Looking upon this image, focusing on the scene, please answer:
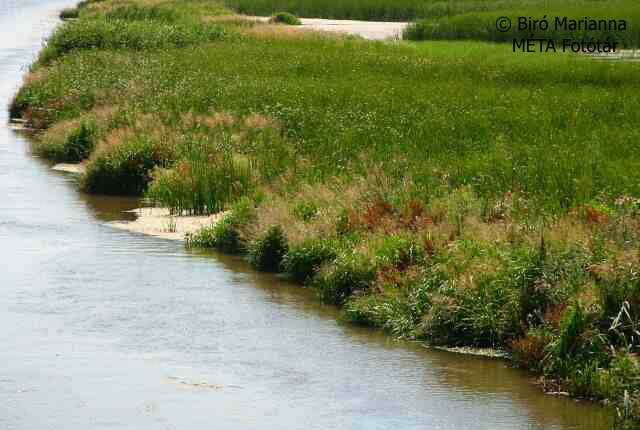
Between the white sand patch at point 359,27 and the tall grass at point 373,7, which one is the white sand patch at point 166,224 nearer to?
the white sand patch at point 359,27

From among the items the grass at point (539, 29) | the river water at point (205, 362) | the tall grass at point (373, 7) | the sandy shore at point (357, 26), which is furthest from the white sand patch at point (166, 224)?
the tall grass at point (373, 7)

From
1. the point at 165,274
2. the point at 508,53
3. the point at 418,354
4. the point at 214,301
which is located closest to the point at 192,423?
the point at 418,354

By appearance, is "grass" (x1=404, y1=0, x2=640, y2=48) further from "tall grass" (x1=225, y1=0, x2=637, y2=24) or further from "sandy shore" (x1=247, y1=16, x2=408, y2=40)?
"tall grass" (x1=225, y1=0, x2=637, y2=24)

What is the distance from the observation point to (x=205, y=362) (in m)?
13.6

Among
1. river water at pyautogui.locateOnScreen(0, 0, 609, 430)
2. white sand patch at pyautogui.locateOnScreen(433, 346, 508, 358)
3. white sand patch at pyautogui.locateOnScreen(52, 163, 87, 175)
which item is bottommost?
white sand patch at pyautogui.locateOnScreen(52, 163, 87, 175)

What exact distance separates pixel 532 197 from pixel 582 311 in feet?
15.1

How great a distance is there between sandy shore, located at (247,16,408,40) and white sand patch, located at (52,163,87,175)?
3326 centimetres

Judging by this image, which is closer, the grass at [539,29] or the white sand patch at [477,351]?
the white sand patch at [477,351]

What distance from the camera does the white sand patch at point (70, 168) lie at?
28.2 m

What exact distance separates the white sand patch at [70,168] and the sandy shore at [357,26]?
3326 centimetres

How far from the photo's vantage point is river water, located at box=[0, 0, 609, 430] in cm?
1193

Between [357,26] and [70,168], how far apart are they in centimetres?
4568

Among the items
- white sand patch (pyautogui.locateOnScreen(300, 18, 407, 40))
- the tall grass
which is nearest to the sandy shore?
white sand patch (pyautogui.locateOnScreen(300, 18, 407, 40))

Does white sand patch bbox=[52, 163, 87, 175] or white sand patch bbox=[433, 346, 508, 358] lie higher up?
white sand patch bbox=[433, 346, 508, 358]
